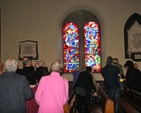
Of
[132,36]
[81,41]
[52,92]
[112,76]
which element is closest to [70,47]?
[81,41]

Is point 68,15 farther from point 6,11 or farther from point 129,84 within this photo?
point 129,84

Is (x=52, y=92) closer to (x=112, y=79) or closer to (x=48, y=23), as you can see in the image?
(x=112, y=79)

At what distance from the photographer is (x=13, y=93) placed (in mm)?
3109

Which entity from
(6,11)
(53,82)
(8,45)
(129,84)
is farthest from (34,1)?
(53,82)

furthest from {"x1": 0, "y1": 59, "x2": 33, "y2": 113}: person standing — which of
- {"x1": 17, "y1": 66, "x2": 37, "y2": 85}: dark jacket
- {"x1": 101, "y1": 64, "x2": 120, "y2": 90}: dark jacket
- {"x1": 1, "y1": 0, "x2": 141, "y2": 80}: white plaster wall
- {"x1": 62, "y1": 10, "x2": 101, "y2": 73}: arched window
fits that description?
{"x1": 62, "y1": 10, "x2": 101, "y2": 73}: arched window

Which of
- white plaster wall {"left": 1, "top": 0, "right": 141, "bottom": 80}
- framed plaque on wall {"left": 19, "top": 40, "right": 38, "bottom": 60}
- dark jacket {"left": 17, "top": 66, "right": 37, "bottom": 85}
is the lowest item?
dark jacket {"left": 17, "top": 66, "right": 37, "bottom": 85}

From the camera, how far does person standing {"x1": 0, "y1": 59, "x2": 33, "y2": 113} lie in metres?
3.09

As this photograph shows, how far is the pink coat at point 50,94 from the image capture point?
10.9 feet

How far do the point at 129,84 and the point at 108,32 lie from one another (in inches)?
224

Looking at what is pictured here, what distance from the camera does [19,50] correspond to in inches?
432

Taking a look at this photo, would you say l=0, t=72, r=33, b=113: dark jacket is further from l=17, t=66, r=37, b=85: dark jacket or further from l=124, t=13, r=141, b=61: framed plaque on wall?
l=124, t=13, r=141, b=61: framed plaque on wall

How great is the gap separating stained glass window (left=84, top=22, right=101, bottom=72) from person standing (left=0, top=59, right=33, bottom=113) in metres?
8.84

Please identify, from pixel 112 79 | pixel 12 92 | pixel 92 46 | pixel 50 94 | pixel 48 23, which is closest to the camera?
pixel 12 92

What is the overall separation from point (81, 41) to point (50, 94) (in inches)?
348
